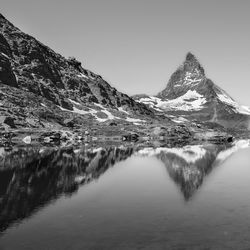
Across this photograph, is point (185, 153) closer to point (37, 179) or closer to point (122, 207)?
point (37, 179)

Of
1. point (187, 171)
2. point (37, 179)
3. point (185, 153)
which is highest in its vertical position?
point (185, 153)

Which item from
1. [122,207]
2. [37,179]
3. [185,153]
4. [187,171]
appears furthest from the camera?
[185,153]

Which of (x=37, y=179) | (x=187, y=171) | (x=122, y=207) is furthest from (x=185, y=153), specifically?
(x=122, y=207)

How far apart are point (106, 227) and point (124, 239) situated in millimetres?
4340

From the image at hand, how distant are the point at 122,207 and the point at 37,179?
26.0 m

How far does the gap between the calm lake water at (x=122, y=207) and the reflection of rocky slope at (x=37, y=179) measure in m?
0.12

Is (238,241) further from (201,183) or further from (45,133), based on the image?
(45,133)

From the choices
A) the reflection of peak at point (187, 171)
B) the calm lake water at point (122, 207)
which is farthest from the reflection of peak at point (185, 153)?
the calm lake water at point (122, 207)

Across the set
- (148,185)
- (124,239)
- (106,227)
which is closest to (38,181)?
(148,185)

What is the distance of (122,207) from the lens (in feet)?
147

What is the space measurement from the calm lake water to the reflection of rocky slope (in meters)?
0.12

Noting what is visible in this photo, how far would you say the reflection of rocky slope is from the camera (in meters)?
43.9

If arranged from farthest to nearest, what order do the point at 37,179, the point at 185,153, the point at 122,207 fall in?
the point at 185,153 < the point at 37,179 < the point at 122,207

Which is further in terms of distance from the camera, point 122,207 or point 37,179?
point 37,179
